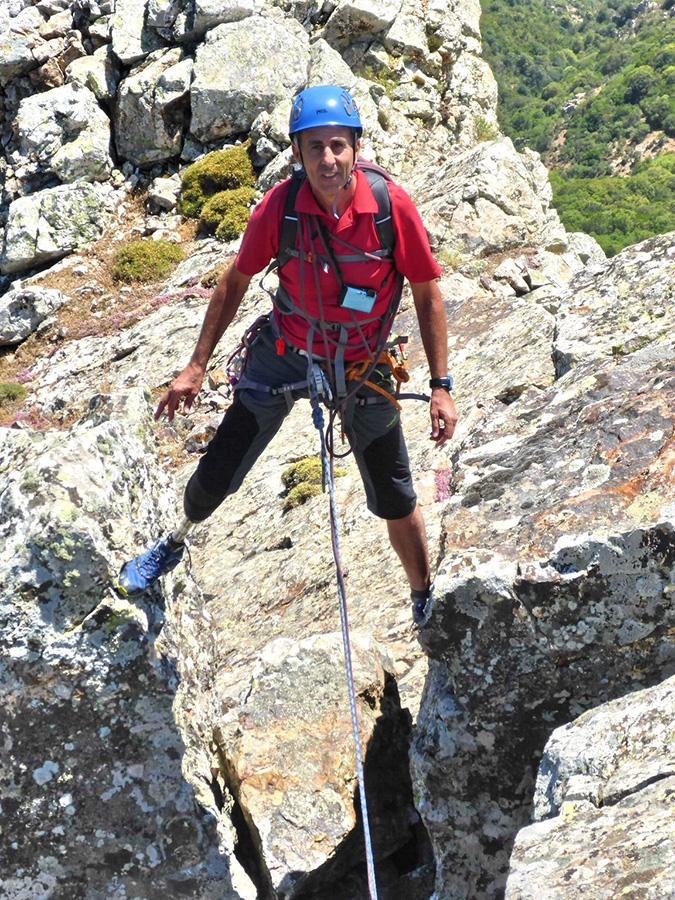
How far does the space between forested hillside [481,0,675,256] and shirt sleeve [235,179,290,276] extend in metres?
94.2

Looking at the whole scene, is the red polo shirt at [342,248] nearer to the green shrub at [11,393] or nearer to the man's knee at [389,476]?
the man's knee at [389,476]

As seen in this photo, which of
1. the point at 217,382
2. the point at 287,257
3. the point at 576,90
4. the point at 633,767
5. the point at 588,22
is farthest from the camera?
the point at 588,22

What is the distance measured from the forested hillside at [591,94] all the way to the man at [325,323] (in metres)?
93.9

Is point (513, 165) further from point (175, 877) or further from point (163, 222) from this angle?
point (175, 877)

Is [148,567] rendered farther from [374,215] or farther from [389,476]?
[374,215]

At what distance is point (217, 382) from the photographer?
1816 centimetres

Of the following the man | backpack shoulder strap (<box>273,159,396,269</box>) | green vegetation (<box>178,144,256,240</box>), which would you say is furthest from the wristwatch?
green vegetation (<box>178,144,256,240</box>)

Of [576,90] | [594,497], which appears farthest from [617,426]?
[576,90]

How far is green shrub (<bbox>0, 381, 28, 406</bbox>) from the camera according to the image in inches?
865

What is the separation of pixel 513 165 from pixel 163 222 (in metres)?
11.2

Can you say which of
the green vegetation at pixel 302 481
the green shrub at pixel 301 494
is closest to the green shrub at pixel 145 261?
the green vegetation at pixel 302 481

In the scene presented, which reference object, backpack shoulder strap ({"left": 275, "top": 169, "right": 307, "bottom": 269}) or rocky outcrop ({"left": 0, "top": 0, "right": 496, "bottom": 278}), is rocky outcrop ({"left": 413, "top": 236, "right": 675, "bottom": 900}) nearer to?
backpack shoulder strap ({"left": 275, "top": 169, "right": 307, "bottom": 269})

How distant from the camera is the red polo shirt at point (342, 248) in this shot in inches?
223

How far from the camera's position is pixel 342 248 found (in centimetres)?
571
